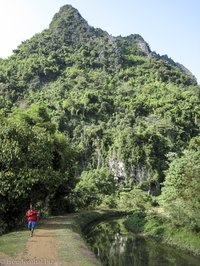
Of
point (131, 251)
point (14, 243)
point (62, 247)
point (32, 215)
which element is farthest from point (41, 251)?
point (131, 251)

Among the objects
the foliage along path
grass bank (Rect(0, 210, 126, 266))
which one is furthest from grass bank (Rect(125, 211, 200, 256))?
the foliage along path

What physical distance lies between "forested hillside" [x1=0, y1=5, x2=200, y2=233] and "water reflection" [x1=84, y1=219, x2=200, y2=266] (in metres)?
3.81

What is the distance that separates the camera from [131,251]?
31.8 m

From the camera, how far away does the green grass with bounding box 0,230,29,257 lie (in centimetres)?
2214

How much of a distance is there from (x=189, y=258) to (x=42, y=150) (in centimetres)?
1464

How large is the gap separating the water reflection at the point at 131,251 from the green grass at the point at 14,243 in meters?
5.85

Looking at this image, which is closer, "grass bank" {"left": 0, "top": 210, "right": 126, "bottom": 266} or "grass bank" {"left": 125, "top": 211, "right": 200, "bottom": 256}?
"grass bank" {"left": 0, "top": 210, "right": 126, "bottom": 266}

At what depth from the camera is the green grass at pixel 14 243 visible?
22141 millimetres

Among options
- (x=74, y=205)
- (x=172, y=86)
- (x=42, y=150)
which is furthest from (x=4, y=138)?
(x=172, y=86)

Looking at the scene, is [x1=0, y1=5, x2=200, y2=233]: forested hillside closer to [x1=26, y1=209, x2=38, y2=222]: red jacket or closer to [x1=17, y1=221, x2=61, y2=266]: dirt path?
[x1=26, y1=209, x2=38, y2=222]: red jacket

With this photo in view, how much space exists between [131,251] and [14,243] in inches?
440

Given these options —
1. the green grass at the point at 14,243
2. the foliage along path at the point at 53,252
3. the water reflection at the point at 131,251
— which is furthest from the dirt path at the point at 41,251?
the water reflection at the point at 131,251

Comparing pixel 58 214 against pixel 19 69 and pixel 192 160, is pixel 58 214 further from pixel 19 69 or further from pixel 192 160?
pixel 19 69

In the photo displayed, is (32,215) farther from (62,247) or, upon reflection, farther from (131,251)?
(131,251)
